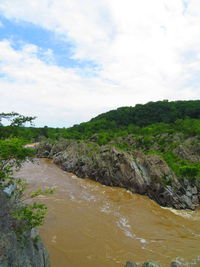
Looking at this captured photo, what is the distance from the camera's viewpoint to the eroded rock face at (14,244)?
550cm

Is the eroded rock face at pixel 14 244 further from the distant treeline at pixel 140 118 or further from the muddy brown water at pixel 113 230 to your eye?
the distant treeline at pixel 140 118

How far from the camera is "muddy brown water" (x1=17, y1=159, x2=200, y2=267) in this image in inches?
401

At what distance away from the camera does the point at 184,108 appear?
75438 mm

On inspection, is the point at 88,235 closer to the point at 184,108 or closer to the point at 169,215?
the point at 169,215

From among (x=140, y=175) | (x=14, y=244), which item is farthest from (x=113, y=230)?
(x=140, y=175)

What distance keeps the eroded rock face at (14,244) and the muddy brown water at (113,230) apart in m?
2.86

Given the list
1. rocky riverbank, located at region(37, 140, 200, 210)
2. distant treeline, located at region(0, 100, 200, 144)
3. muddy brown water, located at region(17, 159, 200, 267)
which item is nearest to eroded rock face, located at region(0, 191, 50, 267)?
muddy brown water, located at region(17, 159, 200, 267)

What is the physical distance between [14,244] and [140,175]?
17.4 meters

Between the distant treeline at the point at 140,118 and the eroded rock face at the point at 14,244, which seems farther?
the distant treeline at the point at 140,118

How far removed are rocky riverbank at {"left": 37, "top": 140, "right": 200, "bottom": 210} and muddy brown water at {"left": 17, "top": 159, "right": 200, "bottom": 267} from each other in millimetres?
1131

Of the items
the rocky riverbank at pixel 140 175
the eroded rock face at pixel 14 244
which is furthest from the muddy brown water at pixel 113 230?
the eroded rock face at pixel 14 244

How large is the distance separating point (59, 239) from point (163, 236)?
22.4 ft

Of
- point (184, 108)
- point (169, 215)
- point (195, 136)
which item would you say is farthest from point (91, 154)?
point (184, 108)

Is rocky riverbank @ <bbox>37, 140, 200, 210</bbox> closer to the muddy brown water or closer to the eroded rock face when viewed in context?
the muddy brown water
